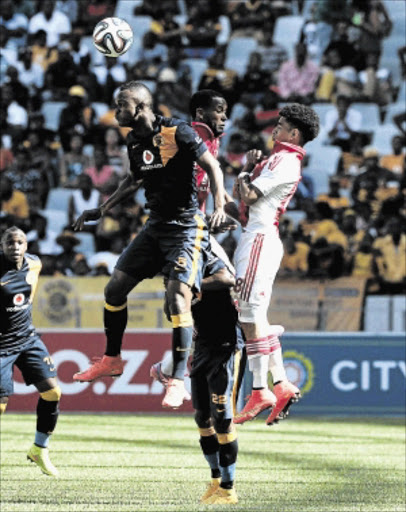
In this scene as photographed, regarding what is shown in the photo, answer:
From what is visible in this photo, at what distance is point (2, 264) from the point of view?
11.6 meters

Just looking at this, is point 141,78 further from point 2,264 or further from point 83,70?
point 2,264

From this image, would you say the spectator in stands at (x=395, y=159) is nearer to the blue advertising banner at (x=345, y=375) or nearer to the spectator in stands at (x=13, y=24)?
the blue advertising banner at (x=345, y=375)

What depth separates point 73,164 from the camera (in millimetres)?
20703

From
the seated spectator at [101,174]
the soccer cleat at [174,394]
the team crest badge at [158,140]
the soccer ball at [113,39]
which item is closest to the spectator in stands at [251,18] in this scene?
the seated spectator at [101,174]

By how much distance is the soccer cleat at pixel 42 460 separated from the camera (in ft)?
38.1

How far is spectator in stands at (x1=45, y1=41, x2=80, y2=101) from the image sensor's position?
22.2 m

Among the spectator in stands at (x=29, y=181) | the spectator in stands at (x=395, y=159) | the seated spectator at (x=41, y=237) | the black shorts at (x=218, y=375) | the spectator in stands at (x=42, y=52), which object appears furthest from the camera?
the spectator in stands at (x=42, y=52)

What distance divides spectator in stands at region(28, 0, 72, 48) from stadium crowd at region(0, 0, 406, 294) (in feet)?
0.09

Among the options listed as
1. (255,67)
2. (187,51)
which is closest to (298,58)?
(255,67)

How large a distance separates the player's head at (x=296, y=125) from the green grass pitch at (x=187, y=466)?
3.12 meters

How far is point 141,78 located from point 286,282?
7791 millimetres

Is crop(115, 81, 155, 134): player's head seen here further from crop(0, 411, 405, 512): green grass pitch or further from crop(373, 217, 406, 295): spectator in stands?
crop(373, 217, 406, 295): spectator in stands

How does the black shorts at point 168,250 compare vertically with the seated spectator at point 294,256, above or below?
above

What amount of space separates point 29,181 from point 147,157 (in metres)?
12.8
